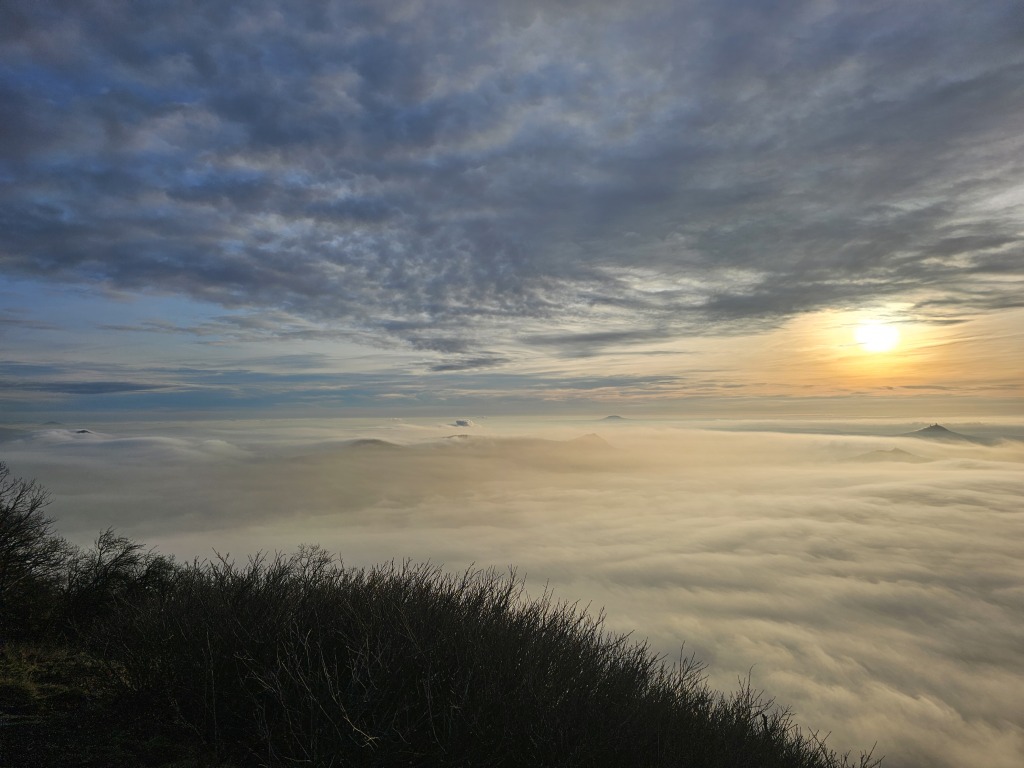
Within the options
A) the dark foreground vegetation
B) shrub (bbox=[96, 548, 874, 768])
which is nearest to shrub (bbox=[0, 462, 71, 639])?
the dark foreground vegetation

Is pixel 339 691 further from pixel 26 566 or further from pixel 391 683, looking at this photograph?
pixel 26 566

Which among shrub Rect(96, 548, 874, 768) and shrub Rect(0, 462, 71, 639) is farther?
shrub Rect(0, 462, 71, 639)

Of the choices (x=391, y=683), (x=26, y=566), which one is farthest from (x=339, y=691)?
(x=26, y=566)

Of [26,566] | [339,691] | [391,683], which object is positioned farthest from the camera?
[26,566]

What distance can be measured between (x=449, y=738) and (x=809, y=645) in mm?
213321

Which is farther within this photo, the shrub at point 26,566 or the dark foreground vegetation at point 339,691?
the shrub at point 26,566

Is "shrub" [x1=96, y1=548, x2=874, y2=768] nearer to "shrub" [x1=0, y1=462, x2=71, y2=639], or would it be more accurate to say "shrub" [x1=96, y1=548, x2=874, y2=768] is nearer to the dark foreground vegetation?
the dark foreground vegetation

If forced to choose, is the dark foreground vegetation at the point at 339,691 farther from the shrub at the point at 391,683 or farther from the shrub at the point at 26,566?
the shrub at the point at 26,566

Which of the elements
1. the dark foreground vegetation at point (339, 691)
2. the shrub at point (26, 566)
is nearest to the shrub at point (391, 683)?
the dark foreground vegetation at point (339, 691)

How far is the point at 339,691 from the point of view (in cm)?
904

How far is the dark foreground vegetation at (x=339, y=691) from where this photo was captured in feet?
31.2

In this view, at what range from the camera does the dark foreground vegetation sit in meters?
9.50

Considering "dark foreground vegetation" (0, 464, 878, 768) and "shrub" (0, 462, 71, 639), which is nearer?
"dark foreground vegetation" (0, 464, 878, 768)

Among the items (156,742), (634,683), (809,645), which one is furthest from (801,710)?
(156,742)
